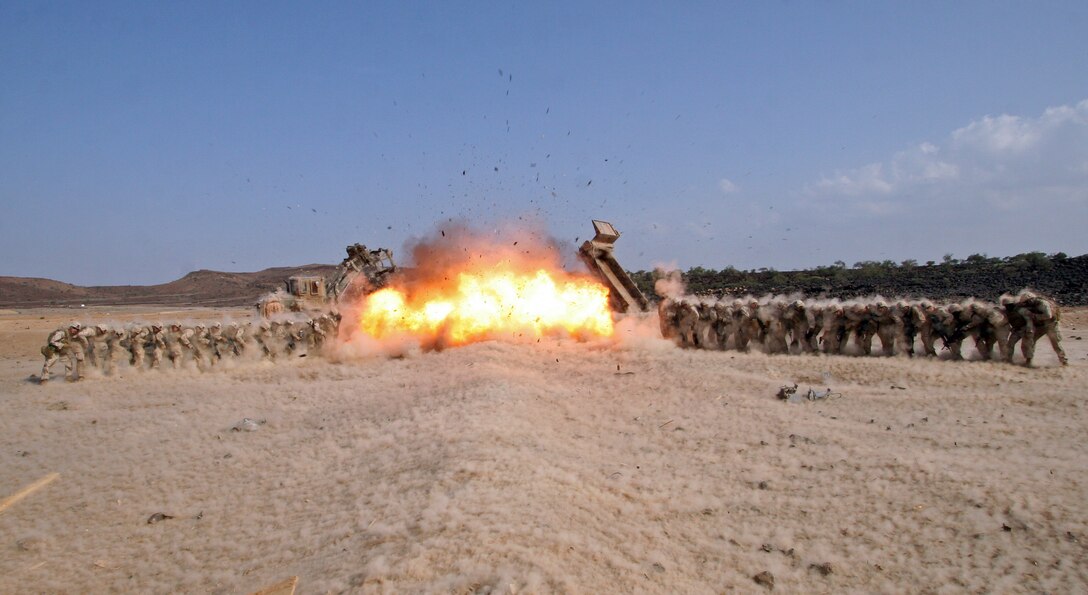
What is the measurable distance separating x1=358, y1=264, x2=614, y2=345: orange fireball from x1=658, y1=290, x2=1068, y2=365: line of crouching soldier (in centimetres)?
218

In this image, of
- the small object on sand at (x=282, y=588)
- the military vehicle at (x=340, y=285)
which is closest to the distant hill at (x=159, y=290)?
the military vehicle at (x=340, y=285)

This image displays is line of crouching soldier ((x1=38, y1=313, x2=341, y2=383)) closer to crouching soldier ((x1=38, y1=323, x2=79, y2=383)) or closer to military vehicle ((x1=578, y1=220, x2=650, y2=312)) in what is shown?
crouching soldier ((x1=38, y1=323, x2=79, y2=383))

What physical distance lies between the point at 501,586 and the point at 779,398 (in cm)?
808

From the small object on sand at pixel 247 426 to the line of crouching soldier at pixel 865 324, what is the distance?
1045 cm

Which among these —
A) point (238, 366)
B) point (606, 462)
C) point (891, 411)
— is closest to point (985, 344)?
point (891, 411)

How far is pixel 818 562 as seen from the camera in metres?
6.01

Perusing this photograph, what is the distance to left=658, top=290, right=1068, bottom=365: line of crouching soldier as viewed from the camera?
1417 centimetres

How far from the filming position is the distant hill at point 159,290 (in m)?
85.2

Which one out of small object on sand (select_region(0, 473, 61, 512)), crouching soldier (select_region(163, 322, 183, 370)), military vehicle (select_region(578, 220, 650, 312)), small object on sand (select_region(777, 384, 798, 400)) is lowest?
small object on sand (select_region(0, 473, 61, 512))

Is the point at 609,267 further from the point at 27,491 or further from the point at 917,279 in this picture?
the point at 917,279

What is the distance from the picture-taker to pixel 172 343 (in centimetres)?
1758

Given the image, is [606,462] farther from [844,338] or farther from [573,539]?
[844,338]

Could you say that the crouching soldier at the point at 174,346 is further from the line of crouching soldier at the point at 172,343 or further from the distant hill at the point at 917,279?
the distant hill at the point at 917,279

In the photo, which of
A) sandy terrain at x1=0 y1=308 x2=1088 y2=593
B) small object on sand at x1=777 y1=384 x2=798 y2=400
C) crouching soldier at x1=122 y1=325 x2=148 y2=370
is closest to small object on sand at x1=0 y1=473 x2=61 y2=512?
sandy terrain at x1=0 y1=308 x2=1088 y2=593
